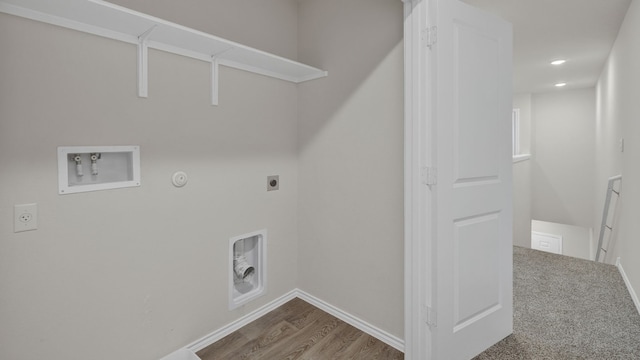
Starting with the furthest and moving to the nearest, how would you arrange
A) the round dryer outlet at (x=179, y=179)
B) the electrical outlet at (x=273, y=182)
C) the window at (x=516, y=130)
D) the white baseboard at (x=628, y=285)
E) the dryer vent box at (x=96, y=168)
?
the window at (x=516, y=130) → the electrical outlet at (x=273, y=182) → the white baseboard at (x=628, y=285) → the round dryer outlet at (x=179, y=179) → the dryer vent box at (x=96, y=168)

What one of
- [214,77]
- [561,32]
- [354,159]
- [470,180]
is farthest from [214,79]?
[561,32]

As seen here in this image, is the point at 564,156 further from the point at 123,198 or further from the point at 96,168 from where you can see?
the point at 96,168

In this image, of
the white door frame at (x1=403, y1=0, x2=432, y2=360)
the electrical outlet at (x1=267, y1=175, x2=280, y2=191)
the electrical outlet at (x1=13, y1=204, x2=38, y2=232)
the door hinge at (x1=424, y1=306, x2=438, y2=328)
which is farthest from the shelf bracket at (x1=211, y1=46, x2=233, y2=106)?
the door hinge at (x1=424, y1=306, x2=438, y2=328)

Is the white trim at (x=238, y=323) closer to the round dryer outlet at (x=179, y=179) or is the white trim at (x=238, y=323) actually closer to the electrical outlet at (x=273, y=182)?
the electrical outlet at (x=273, y=182)

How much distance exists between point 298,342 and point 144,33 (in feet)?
6.67

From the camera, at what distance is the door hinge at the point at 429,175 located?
154cm

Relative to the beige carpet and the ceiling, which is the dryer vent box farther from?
the ceiling

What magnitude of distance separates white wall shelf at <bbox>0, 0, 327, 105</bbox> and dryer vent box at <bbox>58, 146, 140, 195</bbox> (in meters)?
0.35

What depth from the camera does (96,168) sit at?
1503mm

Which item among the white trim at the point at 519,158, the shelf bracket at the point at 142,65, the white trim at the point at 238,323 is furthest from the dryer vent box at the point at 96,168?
the white trim at the point at 519,158

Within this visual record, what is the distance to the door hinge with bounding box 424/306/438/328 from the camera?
158 cm

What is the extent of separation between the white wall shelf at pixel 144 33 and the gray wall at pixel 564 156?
19.5ft

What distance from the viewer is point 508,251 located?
6.20 feet

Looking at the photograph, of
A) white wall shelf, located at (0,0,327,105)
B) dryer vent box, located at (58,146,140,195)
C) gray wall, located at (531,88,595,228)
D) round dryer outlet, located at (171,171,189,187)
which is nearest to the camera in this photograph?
white wall shelf, located at (0,0,327,105)
